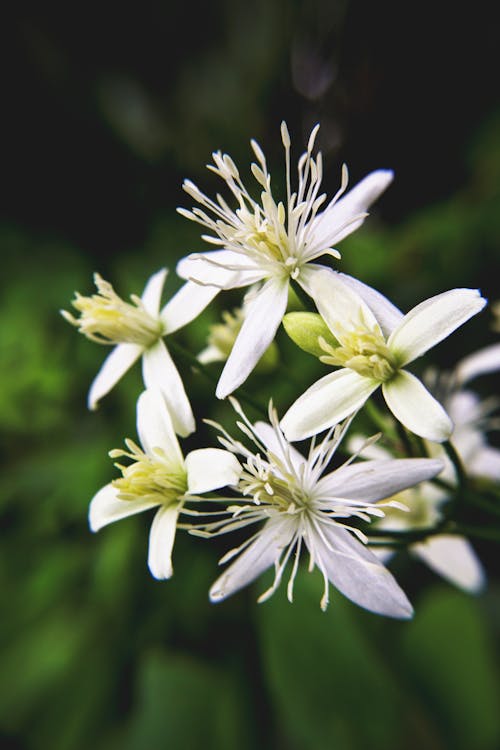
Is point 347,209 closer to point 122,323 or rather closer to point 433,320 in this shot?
point 433,320

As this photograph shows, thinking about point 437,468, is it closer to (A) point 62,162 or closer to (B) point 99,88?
(A) point 62,162

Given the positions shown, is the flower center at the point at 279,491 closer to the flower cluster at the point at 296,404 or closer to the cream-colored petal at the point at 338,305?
the flower cluster at the point at 296,404

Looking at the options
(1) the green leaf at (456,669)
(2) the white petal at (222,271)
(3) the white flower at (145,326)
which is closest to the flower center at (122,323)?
(3) the white flower at (145,326)

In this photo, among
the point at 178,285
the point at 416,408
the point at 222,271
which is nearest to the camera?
the point at 416,408

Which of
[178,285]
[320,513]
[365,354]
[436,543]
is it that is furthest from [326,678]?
[178,285]

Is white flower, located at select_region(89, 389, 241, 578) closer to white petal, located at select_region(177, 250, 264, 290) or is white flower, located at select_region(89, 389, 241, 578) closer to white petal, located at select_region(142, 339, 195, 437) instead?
white petal, located at select_region(142, 339, 195, 437)

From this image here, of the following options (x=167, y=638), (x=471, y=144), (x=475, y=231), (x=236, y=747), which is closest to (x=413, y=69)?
(x=471, y=144)

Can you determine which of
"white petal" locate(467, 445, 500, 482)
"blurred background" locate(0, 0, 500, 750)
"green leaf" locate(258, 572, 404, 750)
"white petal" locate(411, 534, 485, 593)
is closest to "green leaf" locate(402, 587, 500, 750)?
"blurred background" locate(0, 0, 500, 750)
